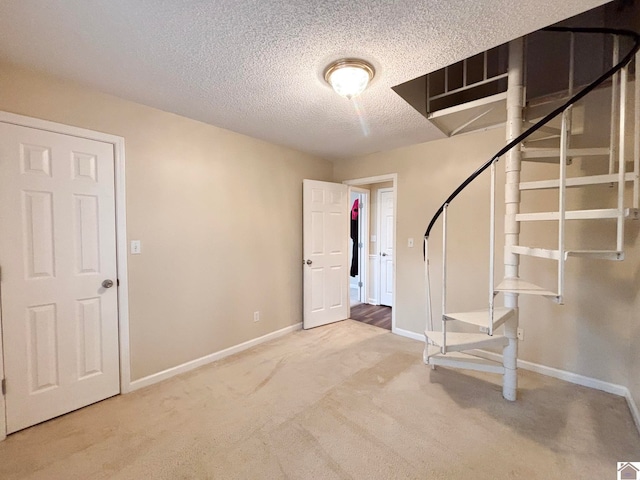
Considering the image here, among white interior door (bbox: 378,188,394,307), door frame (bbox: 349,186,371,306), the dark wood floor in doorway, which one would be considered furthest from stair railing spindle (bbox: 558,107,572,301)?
door frame (bbox: 349,186,371,306)

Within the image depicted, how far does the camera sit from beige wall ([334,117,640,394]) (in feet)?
7.29

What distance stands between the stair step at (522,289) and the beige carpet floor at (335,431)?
0.91m

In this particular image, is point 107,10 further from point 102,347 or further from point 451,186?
point 451,186

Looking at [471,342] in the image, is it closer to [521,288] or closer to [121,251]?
[521,288]

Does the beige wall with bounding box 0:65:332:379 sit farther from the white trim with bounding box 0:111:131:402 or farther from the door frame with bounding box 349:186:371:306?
the door frame with bounding box 349:186:371:306

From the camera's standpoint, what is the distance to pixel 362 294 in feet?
17.2

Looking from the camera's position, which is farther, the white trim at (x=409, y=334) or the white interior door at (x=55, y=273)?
the white trim at (x=409, y=334)

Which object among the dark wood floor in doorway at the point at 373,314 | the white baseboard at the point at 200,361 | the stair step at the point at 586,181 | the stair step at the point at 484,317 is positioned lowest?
the dark wood floor in doorway at the point at 373,314

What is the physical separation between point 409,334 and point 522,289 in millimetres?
1864

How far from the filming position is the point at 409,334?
3453 mm

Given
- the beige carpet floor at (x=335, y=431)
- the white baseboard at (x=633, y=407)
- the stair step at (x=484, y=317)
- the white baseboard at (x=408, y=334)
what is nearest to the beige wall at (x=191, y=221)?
the beige carpet floor at (x=335, y=431)

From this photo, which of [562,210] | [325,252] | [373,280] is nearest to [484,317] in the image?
[562,210]

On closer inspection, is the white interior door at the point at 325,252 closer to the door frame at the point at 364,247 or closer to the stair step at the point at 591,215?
the door frame at the point at 364,247

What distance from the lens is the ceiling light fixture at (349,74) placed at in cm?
173
